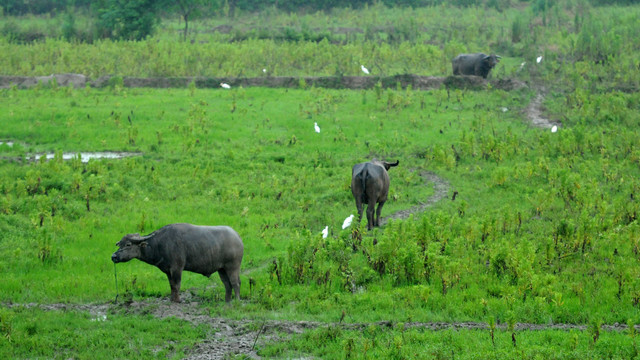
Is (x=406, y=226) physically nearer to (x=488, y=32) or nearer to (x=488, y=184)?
(x=488, y=184)

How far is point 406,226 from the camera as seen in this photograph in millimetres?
12977

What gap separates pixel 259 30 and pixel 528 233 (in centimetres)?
2897

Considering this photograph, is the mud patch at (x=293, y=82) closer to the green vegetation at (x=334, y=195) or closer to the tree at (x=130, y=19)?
the green vegetation at (x=334, y=195)

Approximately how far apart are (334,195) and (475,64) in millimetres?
15747

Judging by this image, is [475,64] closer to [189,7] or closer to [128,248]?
[189,7]

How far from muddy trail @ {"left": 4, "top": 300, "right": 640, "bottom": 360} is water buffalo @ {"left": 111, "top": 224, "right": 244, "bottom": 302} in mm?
452

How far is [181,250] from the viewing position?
34.3 ft

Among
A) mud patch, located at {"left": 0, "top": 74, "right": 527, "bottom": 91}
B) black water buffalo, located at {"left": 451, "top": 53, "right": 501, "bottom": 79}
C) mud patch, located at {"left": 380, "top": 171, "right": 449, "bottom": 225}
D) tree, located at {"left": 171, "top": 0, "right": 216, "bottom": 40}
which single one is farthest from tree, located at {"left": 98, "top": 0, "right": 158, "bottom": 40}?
mud patch, located at {"left": 380, "top": 171, "right": 449, "bottom": 225}

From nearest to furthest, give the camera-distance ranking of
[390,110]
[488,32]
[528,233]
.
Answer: [528,233]
[390,110]
[488,32]

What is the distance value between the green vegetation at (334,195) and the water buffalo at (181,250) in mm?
623

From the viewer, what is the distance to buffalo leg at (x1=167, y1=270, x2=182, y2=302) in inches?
413

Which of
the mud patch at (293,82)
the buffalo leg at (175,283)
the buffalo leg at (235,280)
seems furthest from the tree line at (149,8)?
the buffalo leg at (235,280)

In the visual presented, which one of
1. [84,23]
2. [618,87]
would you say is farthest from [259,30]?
[618,87]

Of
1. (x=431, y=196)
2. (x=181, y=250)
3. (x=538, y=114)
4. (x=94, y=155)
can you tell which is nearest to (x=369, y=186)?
(x=431, y=196)
